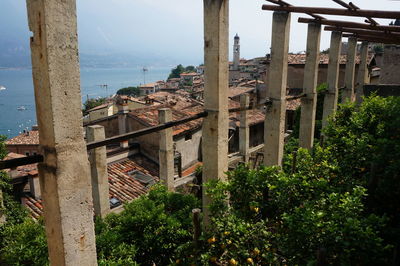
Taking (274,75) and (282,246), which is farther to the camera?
(274,75)

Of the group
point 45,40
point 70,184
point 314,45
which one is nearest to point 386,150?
point 314,45

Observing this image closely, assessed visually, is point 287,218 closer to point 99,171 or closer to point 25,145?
point 99,171

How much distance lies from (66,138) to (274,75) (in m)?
5.75

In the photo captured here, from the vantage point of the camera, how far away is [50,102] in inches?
131

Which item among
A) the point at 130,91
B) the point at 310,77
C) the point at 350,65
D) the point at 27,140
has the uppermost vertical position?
the point at 350,65

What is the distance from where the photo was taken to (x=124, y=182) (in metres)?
15.6

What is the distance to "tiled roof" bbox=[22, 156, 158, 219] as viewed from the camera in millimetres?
13266

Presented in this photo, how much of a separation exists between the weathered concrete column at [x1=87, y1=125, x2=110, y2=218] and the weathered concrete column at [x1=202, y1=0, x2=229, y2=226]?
5512 millimetres

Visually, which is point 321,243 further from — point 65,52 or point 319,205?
point 65,52

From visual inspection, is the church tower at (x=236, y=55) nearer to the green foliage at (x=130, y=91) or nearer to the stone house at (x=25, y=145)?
the green foliage at (x=130, y=91)

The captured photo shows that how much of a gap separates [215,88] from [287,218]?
2.60 metres

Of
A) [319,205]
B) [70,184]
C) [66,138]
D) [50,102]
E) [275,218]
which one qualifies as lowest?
[275,218]

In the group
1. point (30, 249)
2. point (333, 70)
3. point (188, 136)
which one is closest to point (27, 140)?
point (188, 136)

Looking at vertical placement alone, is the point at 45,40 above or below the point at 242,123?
above
